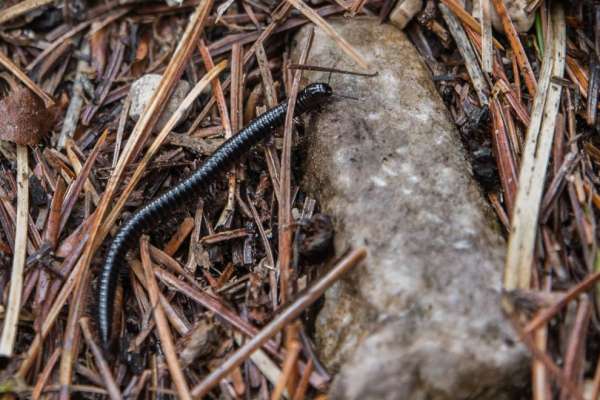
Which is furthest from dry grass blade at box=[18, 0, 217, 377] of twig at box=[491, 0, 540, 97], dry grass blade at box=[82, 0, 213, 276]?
twig at box=[491, 0, 540, 97]

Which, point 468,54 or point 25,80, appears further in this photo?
point 25,80

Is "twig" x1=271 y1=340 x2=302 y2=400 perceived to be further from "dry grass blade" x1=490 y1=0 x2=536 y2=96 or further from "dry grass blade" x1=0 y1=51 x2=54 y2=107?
"dry grass blade" x1=0 y1=51 x2=54 y2=107

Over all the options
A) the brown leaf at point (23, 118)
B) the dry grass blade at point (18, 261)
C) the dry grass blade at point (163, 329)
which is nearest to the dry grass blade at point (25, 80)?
the brown leaf at point (23, 118)

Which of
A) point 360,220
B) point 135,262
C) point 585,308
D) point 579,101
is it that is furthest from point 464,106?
point 135,262

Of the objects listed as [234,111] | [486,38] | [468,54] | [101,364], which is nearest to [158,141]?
[234,111]

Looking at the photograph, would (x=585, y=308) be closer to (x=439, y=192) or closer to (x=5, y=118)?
(x=439, y=192)

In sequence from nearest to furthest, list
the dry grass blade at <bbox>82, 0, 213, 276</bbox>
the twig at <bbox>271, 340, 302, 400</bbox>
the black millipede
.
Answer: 1. the twig at <bbox>271, 340, 302, 400</bbox>
2. the black millipede
3. the dry grass blade at <bbox>82, 0, 213, 276</bbox>

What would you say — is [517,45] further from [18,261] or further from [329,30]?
[18,261]

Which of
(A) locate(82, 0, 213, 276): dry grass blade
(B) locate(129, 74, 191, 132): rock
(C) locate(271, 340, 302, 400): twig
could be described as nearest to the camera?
(C) locate(271, 340, 302, 400): twig
